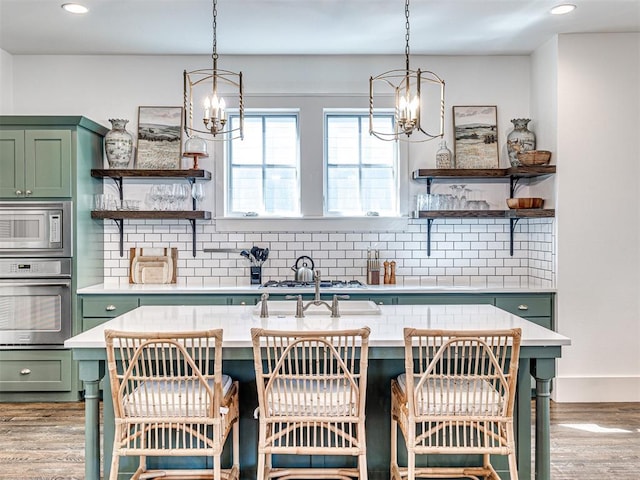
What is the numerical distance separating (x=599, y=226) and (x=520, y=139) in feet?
3.17

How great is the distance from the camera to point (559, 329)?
419cm

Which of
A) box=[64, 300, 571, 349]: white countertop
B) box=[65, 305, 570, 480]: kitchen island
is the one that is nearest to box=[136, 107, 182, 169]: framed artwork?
box=[64, 300, 571, 349]: white countertop

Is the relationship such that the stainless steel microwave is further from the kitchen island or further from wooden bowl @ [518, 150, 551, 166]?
wooden bowl @ [518, 150, 551, 166]

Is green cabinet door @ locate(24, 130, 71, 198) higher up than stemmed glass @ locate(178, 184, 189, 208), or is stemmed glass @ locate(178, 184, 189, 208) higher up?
green cabinet door @ locate(24, 130, 71, 198)

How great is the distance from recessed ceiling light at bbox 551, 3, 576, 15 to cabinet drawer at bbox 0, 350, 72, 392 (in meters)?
4.46

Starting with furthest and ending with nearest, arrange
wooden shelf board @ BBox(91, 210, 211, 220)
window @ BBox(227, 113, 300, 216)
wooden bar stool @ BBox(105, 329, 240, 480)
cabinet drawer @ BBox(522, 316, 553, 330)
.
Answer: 1. window @ BBox(227, 113, 300, 216)
2. wooden shelf board @ BBox(91, 210, 211, 220)
3. cabinet drawer @ BBox(522, 316, 553, 330)
4. wooden bar stool @ BBox(105, 329, 240, 480)

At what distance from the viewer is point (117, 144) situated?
4.56 m

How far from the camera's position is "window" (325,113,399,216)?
4.94 m

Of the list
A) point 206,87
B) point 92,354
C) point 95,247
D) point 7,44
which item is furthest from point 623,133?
point 7,44

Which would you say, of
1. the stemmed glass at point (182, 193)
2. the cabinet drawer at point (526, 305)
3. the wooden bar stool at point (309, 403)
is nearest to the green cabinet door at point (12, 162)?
the stemmed glass at point (182, 193)

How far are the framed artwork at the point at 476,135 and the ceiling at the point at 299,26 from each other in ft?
1.71

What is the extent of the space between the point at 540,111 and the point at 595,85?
18.5 inches

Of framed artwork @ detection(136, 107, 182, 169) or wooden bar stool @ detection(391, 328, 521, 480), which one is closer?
wooden bar stool @ detection(391, 328, 521, 480)

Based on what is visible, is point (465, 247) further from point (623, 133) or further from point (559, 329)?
point (623, 133)
